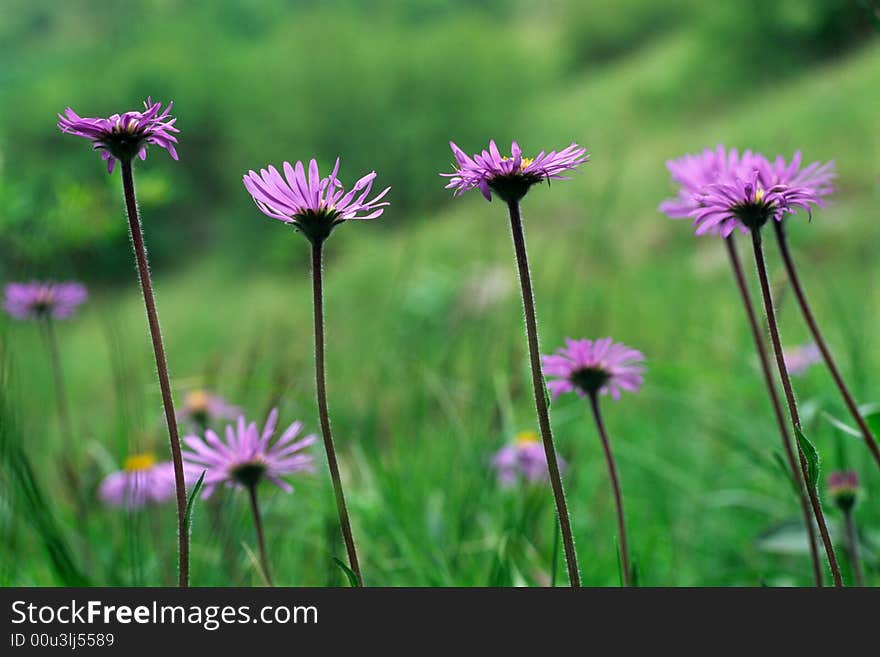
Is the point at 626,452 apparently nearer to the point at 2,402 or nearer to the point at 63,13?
the point at 2,402

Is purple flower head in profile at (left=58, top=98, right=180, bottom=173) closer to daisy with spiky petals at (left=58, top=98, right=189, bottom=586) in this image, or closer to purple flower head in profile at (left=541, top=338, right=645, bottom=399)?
daisy with spiky petals at (left=58, top=98, right=189, bottom=586)

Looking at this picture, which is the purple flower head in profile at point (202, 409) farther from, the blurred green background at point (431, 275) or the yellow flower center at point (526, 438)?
the yellow flower center at point (526, 438)

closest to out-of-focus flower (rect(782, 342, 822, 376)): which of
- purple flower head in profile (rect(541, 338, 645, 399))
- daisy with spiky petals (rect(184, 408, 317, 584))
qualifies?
purple flower head in profile (rect(541, 338, 645, 399))

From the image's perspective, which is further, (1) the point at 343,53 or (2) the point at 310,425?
(1) the point at 343,53

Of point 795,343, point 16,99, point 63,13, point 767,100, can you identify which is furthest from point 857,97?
point 63,13

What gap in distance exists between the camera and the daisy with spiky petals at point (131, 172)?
32 centimetres

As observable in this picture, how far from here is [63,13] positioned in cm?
1218

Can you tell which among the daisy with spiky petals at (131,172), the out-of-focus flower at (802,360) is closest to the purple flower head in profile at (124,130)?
the daisy with spiky petals at (131,172)

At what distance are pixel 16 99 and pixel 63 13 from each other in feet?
7.99

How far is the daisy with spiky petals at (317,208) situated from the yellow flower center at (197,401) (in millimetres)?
652

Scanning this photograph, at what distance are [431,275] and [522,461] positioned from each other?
10.8 ft

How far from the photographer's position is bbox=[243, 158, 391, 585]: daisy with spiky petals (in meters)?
0.32

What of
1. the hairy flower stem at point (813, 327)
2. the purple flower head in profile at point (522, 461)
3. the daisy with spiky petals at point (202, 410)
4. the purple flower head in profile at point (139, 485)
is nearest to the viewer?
the hairy flower stem at point (813, 327)

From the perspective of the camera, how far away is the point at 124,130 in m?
0.33
